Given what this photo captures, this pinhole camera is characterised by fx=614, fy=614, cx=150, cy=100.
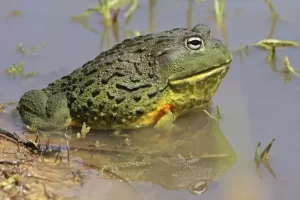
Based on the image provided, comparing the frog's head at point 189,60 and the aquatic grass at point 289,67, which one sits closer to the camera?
the frog's head at point 189,60

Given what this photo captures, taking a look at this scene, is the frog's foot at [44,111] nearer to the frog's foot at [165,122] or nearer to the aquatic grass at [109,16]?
the frog's foot at [165,122]

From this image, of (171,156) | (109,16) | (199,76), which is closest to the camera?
(171,156)

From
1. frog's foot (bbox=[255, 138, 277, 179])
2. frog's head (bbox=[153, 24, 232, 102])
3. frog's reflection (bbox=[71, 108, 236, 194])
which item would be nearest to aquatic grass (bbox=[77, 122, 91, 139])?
frog's reflection (bbox=[71, 108, 236, 194])

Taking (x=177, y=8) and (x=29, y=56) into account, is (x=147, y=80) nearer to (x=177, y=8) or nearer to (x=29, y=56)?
(x=29, y=56)

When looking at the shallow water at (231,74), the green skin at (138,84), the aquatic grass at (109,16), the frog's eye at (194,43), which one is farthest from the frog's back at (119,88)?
the aquatic grass at (109,16)

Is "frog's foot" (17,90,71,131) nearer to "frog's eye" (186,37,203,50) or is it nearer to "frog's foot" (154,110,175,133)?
"frog's foot" (154,110,175,133)

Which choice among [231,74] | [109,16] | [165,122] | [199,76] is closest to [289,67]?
[231,74]

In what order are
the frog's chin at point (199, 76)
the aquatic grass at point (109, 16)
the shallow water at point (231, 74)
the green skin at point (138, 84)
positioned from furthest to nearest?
the aquatic grass at point (109, 16) < the frog's chin at point (199, 76) < the green skin at point (138, 84) < the shallow water at point (231, 74)

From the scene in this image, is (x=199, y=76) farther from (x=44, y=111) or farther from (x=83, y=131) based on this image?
(x=44, y=111)
